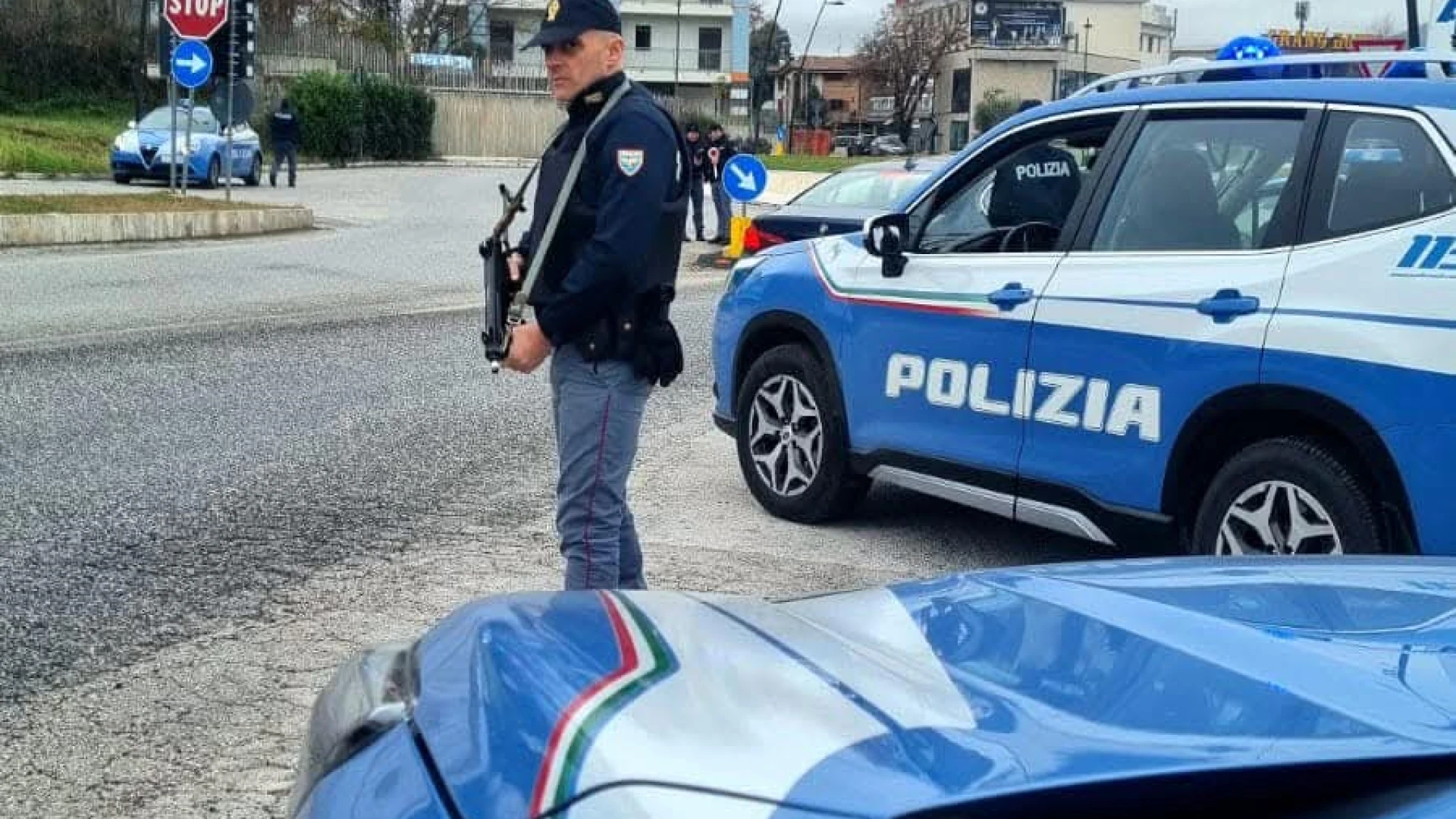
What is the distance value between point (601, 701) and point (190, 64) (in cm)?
2209

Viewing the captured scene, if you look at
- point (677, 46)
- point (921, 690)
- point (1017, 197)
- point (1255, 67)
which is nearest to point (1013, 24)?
point (677, 46)

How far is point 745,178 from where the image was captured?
20.2 metres

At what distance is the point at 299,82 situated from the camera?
4791 centimetres

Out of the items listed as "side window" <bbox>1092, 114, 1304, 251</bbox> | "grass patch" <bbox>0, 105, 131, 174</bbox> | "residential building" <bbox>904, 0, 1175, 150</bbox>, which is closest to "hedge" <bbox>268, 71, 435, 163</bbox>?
"grass patch" <bbox>0, 105, 131, 174</bbox>

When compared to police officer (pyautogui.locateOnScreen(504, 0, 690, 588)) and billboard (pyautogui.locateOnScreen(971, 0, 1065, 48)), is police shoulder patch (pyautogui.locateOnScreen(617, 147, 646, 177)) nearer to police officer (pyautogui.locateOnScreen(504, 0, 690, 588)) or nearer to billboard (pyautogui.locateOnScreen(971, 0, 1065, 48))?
police officer (pyautogui.locateOnScreen(504, 0, 690, 588))

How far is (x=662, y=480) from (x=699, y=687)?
6.20 metres

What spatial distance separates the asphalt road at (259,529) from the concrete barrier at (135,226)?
4.88m

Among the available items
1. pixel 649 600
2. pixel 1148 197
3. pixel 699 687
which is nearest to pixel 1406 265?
pixel 1148 197

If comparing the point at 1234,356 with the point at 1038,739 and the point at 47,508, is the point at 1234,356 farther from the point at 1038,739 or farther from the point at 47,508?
the point at 47,508

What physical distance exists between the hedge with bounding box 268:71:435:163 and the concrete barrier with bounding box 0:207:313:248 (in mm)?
25279

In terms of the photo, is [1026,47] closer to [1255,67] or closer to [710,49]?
[710,49]

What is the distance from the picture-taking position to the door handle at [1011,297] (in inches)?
235

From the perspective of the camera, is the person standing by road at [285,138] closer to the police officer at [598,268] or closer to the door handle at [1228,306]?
the door handle at [1228,306]

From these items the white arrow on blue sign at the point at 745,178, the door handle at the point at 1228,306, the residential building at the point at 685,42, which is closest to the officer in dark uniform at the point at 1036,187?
the door handle at the point at 1228,306
